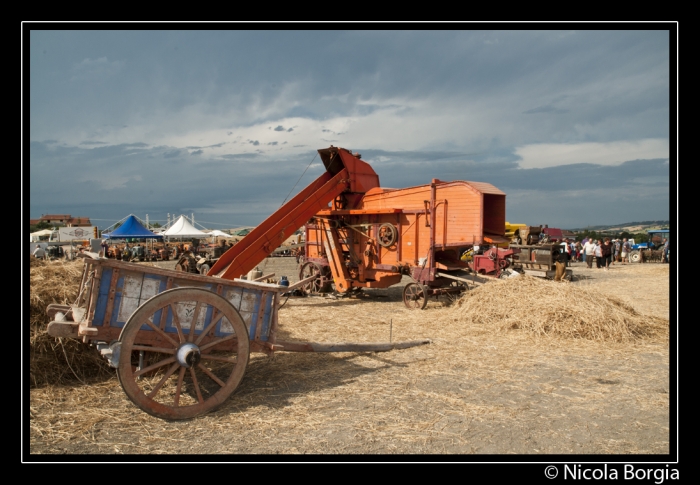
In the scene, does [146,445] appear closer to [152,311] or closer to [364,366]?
[152,311]

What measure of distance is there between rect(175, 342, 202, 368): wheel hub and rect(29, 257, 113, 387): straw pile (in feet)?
4.80

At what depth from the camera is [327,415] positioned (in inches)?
158

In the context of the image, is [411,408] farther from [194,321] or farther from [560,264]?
[560,264]

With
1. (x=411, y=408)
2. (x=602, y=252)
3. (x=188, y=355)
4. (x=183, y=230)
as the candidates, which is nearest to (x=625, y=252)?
(x=602, y=252)

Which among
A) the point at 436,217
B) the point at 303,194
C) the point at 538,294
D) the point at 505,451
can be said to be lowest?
the point at 505,451

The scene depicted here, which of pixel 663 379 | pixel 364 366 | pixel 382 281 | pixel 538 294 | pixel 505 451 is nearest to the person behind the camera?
pixel 505 451

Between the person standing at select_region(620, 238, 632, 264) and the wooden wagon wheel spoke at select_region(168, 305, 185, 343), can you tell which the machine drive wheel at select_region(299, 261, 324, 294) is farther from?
the person standing at select_region(620, 238, 632, 264)

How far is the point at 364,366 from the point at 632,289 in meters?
11.9

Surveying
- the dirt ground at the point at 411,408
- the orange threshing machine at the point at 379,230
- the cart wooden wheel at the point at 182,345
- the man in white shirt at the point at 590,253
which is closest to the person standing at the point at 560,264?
the orange threshing machine at the point at 379,230

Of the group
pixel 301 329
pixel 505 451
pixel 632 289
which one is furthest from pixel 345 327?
pixel 632 289

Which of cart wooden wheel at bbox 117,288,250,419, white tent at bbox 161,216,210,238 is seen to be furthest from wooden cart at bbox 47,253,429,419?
white tent at bbox 161,216,210,238

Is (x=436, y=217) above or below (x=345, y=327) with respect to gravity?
above

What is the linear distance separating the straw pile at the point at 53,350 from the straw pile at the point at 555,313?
5911mm

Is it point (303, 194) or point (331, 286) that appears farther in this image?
point (331, 286)
